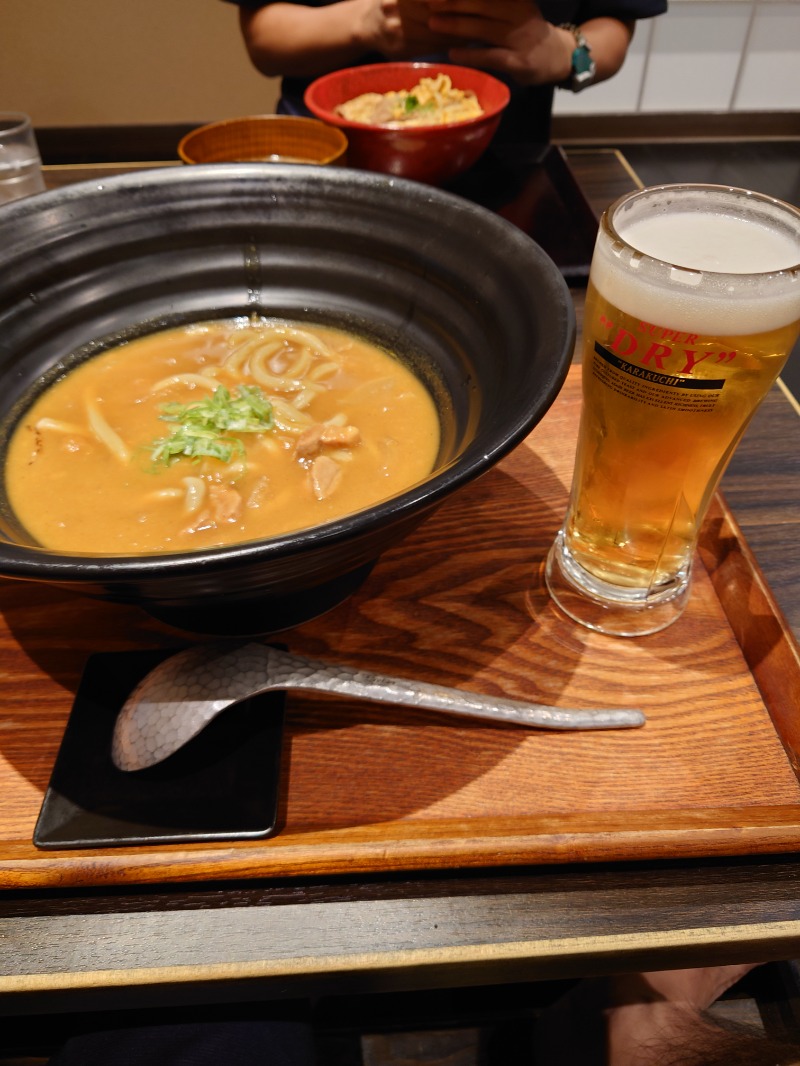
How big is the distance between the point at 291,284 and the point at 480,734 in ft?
3.48

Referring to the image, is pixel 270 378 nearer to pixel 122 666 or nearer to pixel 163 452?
pixel 163 452

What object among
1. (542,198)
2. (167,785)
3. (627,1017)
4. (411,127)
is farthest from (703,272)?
(542,198)

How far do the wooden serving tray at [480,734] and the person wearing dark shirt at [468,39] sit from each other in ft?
7.43

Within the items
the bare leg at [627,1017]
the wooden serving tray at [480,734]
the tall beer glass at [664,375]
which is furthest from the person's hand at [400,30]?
the bare leg at [627,1017]

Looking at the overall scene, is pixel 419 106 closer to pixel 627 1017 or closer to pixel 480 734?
pixel 480 734

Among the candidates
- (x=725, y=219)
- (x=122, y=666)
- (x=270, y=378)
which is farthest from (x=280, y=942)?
(x=725, y=219)

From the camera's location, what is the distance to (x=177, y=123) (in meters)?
6.37

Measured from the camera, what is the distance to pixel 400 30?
3.00 m

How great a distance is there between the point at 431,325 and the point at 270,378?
355mm

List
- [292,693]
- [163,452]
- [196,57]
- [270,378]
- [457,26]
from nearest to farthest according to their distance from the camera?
[292,693], [163,452], [270,378], [457,26], [196,57]

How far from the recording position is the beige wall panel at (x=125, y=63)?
590 centimetres

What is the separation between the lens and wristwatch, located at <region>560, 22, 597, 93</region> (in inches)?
125

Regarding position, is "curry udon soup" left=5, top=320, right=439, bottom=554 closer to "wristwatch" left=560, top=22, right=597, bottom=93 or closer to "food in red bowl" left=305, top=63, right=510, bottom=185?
"food in red bowl" left=305, top=63, right=510, bottom=185

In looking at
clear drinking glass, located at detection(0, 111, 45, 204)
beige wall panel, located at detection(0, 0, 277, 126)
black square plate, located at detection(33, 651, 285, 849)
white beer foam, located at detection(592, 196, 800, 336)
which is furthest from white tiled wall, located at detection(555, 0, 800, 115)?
black square plate, located at detection(33, 651, 285, 849)
